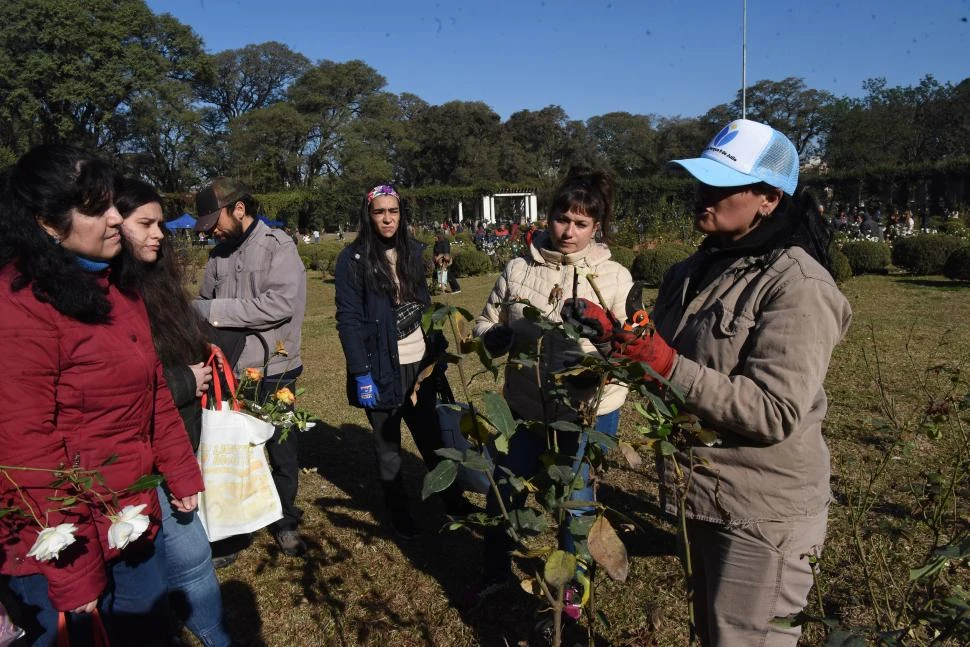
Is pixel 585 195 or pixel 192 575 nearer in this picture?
pixel 192 575

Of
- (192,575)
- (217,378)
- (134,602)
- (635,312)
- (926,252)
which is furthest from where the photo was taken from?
(926,252)

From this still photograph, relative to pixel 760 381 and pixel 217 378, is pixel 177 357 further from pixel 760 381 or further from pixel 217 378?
pixel 760 381

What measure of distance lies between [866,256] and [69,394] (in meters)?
14.0

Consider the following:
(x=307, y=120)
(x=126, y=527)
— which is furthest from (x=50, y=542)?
(x=307, y=120)

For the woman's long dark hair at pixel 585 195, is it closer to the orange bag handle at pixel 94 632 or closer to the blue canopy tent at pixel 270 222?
the blue canopy tent at pixel 270 222

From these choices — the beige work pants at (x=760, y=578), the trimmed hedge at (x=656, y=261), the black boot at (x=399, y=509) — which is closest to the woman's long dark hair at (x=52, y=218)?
the beige work pants at (x=760, y=578)

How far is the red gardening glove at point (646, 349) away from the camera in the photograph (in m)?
1.17

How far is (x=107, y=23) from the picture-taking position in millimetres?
40031

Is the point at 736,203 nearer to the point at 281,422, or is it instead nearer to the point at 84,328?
the point at 84,328

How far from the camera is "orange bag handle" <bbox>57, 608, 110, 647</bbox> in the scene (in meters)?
1.64

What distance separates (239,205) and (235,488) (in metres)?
1.40

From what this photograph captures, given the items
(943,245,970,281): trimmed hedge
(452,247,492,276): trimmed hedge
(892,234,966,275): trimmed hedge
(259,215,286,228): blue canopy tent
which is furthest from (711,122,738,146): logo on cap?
(452,247,492,276): trimmed hedge

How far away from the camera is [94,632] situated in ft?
5.63

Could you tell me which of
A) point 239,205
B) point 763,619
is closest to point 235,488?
point 239,205
